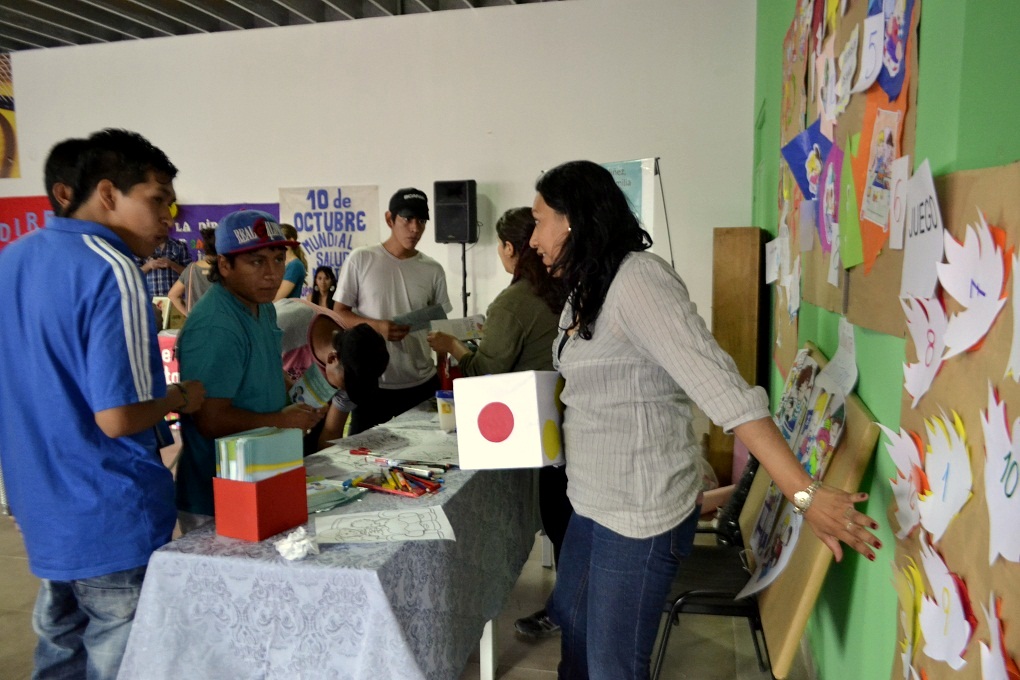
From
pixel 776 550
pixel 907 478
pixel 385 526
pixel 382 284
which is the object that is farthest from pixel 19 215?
pixel 907 478

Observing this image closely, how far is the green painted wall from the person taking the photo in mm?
852

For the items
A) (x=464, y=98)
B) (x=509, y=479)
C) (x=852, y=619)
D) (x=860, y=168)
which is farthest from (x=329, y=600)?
(x=464, y=98)

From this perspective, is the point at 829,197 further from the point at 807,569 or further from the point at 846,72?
the point at 807,569

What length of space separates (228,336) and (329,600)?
0.71 m

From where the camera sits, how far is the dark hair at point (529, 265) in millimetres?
2133

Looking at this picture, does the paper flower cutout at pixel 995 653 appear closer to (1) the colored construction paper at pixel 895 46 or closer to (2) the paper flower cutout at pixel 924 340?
(2) the paper flower cutout at pixel 924 340

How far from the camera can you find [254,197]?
630 cm

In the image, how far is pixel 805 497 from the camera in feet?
3.47

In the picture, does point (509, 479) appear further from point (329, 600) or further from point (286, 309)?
point (286, 309)

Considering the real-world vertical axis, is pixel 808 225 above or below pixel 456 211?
below

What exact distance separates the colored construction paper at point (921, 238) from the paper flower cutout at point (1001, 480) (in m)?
0.24

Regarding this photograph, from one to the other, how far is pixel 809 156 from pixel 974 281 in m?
1.43

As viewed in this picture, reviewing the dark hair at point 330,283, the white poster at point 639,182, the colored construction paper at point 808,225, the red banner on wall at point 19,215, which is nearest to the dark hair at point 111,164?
the colored construction paper at point 808,225

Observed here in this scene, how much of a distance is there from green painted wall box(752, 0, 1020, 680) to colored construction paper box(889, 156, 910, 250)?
0.05m
